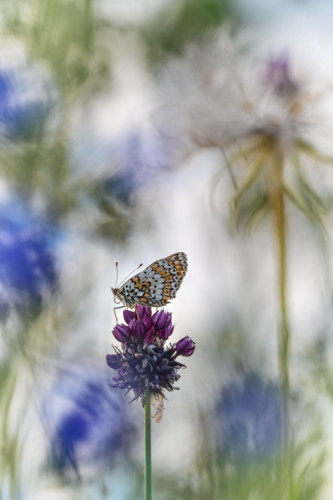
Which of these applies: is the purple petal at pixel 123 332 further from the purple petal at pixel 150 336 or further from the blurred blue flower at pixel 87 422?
the blurred blue flower at pixel 87 422

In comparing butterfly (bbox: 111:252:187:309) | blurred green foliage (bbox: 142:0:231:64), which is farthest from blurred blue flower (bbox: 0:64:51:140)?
butterfly (bbox: 111:252:187:309)

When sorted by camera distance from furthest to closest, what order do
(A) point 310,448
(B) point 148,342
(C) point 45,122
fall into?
(C) point 45,122 < (A) point 310,448 < (B) point 148,342

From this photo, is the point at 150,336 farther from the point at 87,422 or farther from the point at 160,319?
the point at 87,422

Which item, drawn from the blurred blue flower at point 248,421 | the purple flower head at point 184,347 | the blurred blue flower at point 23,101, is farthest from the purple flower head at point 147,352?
the blurred blue flower at point 23,101

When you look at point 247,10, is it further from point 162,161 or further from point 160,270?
point 160,270

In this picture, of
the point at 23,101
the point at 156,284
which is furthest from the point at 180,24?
the point at 156,284

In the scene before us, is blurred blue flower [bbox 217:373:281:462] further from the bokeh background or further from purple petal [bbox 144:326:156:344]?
purple petal [bbox 144:326:156:344]

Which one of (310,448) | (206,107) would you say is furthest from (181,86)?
(310,448)
